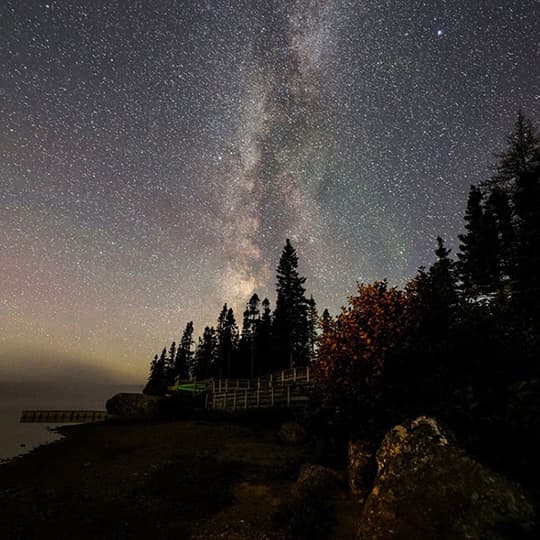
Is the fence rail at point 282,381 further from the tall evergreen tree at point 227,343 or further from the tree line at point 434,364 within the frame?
the tall evergreen tree at point 227,343

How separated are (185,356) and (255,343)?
110ft

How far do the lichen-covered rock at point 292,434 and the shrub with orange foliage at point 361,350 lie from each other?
29.2 ft

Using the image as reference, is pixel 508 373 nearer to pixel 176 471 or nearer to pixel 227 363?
pixel 176 471

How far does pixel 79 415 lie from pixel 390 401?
237 ft

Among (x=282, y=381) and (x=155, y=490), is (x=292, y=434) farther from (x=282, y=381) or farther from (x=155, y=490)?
(x=282, y=381)

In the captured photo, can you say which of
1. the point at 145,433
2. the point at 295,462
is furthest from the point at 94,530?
the point at 145,433

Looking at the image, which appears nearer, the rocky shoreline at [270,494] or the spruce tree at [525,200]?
the rocky shoreline at [270,494]

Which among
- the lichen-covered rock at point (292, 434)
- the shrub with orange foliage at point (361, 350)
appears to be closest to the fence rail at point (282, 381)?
the lichen-covered rock at point (292, 434)

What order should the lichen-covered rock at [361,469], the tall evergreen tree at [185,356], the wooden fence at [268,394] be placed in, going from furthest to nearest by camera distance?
the tall evergreen tree at [185,356]
the wooden fence at [268,394]
the lichen-covered rock at [361,469]

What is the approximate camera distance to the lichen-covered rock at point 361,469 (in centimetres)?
970

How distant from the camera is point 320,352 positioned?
12.3 metres

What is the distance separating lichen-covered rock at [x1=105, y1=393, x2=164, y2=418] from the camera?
115 feet

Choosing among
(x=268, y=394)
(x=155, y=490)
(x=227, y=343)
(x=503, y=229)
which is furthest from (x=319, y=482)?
(x=227, y=343)

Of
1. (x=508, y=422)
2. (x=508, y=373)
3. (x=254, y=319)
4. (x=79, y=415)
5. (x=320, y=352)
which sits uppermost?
(x=254, y=319)
